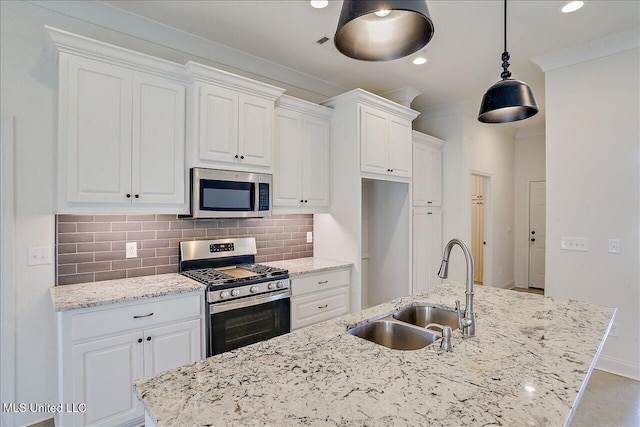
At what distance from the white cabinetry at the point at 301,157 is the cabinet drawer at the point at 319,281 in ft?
2.18

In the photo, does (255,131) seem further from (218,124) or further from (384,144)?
(384,144)

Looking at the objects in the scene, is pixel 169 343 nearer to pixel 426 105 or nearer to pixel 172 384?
pixel 172 384

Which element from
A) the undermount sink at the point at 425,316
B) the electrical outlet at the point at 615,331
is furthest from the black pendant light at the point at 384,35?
the electrical outlet at the point at 615,331

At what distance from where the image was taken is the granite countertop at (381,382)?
0.87 meters

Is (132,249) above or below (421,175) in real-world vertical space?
below

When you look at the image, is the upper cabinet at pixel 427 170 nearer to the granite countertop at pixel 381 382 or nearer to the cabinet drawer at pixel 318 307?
the cabinet drawer at pixel 318 307

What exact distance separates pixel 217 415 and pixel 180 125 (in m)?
2.18

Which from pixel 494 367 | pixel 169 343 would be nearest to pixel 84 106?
pixel 169 343

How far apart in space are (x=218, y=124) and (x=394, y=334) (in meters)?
1.99

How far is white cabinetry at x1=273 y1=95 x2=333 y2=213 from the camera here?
10.2 feet

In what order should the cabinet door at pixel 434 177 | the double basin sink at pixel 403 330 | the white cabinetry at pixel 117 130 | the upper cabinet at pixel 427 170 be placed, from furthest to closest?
the cabinet door at pixel 434 177 < the upper cabinet at pixel 427 170 < the white cabinetry at pixel 117 130 < the double basin sink at pixel 403 330

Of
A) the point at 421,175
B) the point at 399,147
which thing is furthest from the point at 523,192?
the point at 399,147

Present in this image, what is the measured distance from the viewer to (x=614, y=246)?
3.03 m
